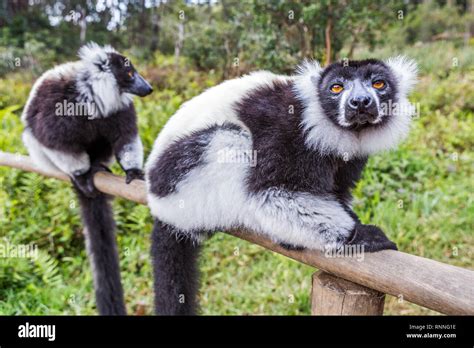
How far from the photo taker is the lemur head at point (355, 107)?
2.41m

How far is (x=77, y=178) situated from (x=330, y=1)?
4862mm

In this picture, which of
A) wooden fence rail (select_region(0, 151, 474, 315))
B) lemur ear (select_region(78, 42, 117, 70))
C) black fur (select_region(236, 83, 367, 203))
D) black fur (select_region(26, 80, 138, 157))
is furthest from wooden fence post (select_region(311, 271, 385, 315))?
lemur ear (select_region(78, 42, 117, 70))

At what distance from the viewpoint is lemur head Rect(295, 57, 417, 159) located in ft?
7.89

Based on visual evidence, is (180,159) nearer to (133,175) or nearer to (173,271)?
(173,271)

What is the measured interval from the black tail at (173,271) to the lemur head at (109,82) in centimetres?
150

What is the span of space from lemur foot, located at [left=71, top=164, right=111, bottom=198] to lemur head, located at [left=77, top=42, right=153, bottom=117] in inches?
19.6

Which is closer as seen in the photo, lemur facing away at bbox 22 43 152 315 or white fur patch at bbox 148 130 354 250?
white fur patch at bbox 148 130 354 250

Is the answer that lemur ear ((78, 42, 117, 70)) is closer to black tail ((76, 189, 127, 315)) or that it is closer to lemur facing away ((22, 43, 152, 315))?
lemur facing away ((22, 43, 152, 315))

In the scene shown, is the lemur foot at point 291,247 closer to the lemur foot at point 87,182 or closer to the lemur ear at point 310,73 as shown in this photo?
the lemur ear at point 310,73

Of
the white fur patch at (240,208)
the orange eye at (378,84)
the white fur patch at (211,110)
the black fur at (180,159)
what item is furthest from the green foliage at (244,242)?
the orange eye at (378,84)

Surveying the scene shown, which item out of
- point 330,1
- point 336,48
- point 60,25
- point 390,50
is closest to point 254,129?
point 330,1

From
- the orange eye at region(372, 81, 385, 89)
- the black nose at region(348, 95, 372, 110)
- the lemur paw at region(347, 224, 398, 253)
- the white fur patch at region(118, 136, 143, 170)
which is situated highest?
the orange eye at region(372, 81, 385, 89)

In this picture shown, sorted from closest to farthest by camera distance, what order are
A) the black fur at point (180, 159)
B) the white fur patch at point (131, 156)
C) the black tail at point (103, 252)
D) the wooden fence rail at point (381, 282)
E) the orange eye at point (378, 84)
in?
the wooden fence rail at point (381, 282), the orange eye at point (378, 84), the black fur at point (180, 159), the black tail at point (103, 252), the white fur patch at point (131, 156)

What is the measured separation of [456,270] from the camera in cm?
171
